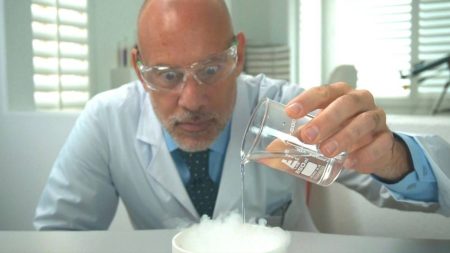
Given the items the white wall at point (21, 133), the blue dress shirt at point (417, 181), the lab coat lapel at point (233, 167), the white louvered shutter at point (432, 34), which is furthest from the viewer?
the white louvered shutter at point (432, 34)

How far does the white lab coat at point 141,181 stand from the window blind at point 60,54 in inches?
42.0

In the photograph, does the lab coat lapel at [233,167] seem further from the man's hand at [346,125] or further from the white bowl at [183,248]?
the white bowl at [183,248]

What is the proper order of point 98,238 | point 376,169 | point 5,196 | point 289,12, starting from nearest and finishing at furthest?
point 98,238 → point 376,169 → point 5,196 → point 289,12

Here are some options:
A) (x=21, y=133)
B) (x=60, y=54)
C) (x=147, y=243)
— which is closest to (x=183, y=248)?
(x=147, y=243)

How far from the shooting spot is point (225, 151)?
1.28m

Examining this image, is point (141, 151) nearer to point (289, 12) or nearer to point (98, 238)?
point (98, 238)

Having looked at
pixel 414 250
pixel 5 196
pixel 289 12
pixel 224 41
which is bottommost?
Answer: pixel 5 196

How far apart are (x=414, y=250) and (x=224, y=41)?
0.69 metres

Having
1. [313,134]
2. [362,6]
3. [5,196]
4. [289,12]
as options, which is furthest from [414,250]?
[362,6]

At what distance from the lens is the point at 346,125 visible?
70cm

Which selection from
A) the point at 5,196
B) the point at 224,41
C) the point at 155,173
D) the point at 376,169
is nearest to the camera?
the point at 376,169

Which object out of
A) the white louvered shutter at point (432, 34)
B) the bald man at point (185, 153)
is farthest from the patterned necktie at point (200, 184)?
the white louvered shutter at point (432, 34)

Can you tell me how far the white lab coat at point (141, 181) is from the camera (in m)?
1.24

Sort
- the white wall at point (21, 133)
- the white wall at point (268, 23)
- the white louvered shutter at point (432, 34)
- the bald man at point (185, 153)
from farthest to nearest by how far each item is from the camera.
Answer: the white louvered shutter at point (432, 34) → the white wall at point (268, 23) → the white wall at point (21, 133) → the bald man at point (185, 153)
